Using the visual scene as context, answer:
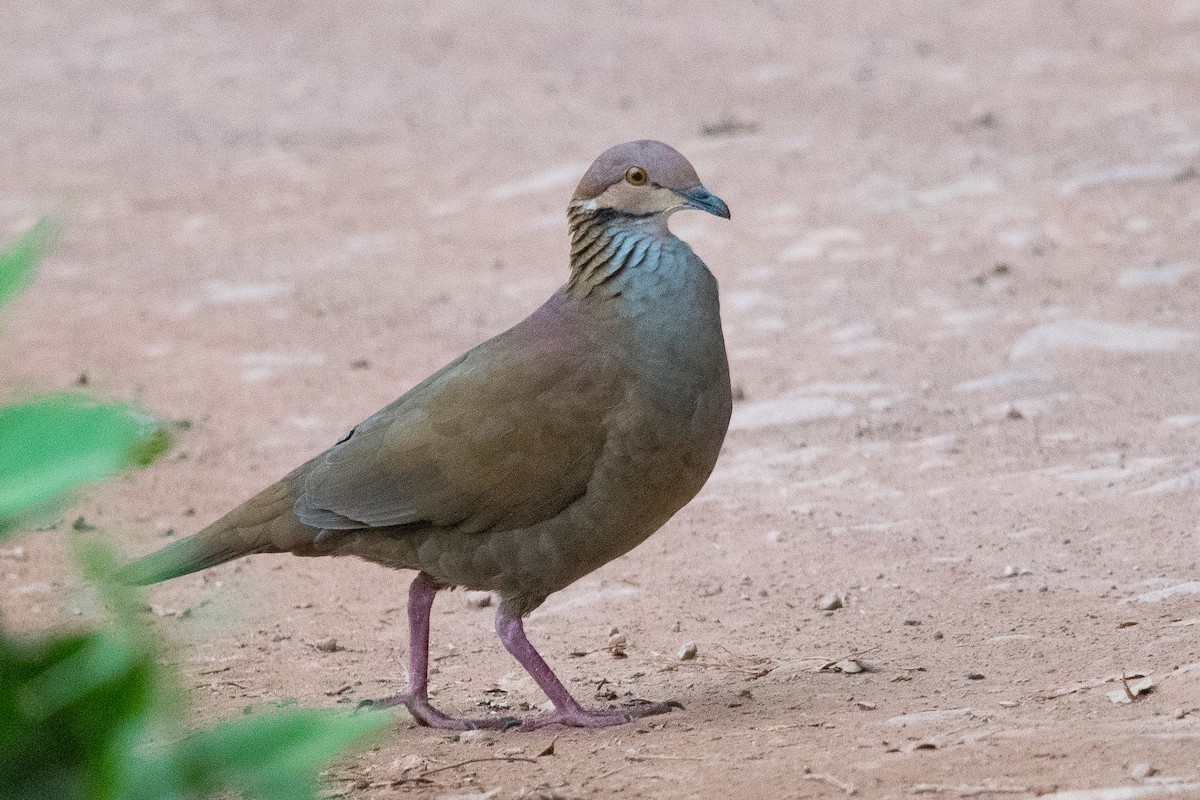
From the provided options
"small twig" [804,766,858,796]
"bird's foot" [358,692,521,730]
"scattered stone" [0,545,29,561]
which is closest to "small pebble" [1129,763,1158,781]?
"small twig" [804,766,858,796]

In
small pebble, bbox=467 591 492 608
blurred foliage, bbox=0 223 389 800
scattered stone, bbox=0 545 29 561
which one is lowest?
small pebble, bbox=467 591 492 608

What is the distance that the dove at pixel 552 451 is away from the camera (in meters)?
4.12

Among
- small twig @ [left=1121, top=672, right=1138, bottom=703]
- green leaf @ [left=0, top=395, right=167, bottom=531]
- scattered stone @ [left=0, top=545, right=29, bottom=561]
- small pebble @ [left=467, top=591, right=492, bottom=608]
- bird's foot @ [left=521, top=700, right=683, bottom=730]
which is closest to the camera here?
green leaf @ [left=0, top=395, right=167, bottom=531]

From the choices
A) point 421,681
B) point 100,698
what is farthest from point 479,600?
point 100,698

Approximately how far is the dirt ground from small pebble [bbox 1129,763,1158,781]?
48mm

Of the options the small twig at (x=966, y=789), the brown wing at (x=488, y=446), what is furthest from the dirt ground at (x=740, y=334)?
the brown wing at (x=488, y=446)

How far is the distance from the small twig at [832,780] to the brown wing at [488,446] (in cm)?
115

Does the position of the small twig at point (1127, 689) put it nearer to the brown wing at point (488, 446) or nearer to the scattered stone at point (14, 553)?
the brown wing at point (488, 446)

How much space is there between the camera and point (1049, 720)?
3562mm

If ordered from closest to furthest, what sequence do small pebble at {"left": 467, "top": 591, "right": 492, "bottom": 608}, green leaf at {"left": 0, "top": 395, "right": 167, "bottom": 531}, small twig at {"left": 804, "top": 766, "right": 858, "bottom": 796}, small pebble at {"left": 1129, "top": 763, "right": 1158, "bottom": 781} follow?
1. green leaf at {"left": 0, "top": 395, "right": 167, "bottom": 531}
2. small pebble at {"left": 1129, "top": 763, "right": 1158, "bottom": 781}
3. small twig at {"left": 804, "top": 766, "right": 858, "bottom": 796}
4. small pebble at {"left": 467, "top": 591, "right": 492, "bottom": 608}

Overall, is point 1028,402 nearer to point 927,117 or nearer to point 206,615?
point 927,117

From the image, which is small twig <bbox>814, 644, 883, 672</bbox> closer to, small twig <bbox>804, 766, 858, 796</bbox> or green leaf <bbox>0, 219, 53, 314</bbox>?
small twig <bbox>804, 766, 858, 796</bbox>

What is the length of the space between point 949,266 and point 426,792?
5.34 metres

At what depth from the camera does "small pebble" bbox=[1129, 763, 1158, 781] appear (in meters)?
2.90
